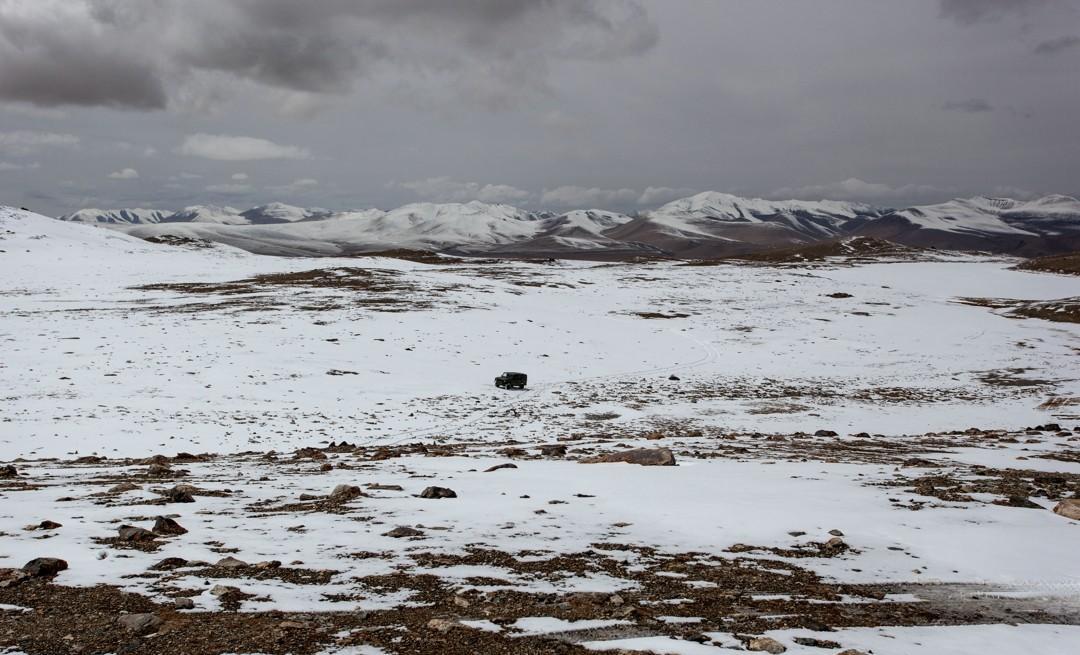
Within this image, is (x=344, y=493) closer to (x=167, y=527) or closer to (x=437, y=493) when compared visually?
(x=437, y=493)

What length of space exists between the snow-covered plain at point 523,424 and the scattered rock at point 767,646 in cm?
20

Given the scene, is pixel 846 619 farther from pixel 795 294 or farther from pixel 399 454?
pixel 795 294

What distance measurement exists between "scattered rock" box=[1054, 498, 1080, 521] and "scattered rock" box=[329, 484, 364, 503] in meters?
12.2

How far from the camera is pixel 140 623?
6020 millimetres

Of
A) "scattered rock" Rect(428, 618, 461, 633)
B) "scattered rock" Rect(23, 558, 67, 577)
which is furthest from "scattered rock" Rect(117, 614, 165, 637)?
"scattered rock" Rect(428, 618, 461, 633)

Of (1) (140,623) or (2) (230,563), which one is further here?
(2) (230,563)

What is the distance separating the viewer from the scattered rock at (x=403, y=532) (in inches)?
366

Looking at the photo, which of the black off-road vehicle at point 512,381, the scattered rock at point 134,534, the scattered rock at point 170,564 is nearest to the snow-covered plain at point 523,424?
the scattered rock at point 170,564

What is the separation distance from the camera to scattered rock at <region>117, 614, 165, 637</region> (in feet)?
19.6

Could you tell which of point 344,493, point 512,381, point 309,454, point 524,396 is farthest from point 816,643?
point 512,381

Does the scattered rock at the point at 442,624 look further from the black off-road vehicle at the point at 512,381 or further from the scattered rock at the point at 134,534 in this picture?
the black off-road vehicle at the point at 512,381

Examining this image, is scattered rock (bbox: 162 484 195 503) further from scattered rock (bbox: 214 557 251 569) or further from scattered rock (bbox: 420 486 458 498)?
scattered rock (bbox: 420 486 458 498)

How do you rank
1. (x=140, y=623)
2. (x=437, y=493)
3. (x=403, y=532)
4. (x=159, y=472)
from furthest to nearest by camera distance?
(x=159, y=472) < (x=437, y=493) < (x=403, y=532) < (x=140, y=623)

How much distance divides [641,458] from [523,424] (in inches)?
360
